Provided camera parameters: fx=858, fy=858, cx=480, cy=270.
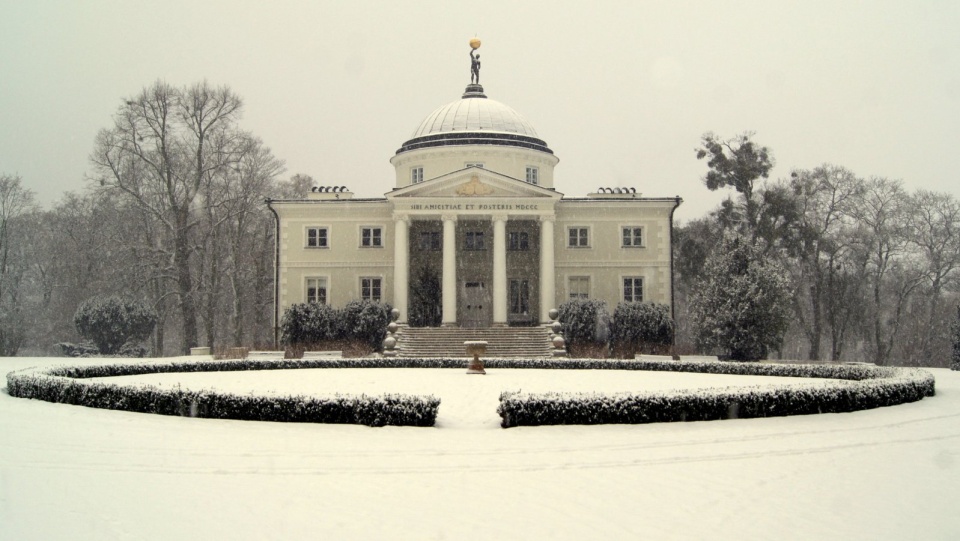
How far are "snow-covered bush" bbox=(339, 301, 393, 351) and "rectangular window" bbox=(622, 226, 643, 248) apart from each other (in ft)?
43.1

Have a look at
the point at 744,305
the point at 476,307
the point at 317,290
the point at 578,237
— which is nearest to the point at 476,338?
the point at 476,307

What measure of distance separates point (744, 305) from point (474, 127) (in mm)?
18925

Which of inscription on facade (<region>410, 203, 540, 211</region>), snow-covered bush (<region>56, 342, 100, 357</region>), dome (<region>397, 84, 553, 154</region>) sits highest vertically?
dome (<region>397, 84, 553, 154</region>)

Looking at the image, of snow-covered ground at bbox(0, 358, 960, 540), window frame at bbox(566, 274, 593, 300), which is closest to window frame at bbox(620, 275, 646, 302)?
window frame at bbox(566, 274, 593, 300)

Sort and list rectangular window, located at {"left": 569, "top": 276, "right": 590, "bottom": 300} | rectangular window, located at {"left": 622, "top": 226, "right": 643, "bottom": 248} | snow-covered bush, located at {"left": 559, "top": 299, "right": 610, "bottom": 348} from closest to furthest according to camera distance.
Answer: snow-covered bush, located at {"left": 559, "top": 299, "right": 610, "bottom": 348} → rectangular window, located at {"left": 569, "top": 276, "right": 590, "bottom": 300} → rectangular window, located at {"left": 622, "top": 226, "right": 643, "bottom": 248}

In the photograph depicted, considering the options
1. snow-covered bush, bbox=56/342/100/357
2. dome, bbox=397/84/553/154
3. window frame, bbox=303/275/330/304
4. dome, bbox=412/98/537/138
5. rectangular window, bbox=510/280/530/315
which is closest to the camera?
snow-covered bush, bbox=56/342/100/357

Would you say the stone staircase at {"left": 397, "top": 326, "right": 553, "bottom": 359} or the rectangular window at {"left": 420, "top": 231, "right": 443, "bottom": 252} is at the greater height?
the rectangular window at {"left": 420, "top": 231, "right": 443, "bottom": 252}

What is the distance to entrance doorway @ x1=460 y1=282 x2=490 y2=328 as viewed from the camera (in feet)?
146

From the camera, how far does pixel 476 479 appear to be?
10.4 metres

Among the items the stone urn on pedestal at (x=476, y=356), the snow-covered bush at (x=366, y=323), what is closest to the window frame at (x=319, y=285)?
the snow-covered bush at (x=366, y=323)

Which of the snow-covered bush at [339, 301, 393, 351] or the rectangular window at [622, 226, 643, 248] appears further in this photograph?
the rectangular window at [622, 226, 643, 248]

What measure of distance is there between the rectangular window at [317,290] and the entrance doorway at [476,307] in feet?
23.2

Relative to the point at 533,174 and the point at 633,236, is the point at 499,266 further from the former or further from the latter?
the point at 533,174

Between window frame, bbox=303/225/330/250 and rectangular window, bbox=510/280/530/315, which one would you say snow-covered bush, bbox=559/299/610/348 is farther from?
window frame, bbox=303/225/330/250
